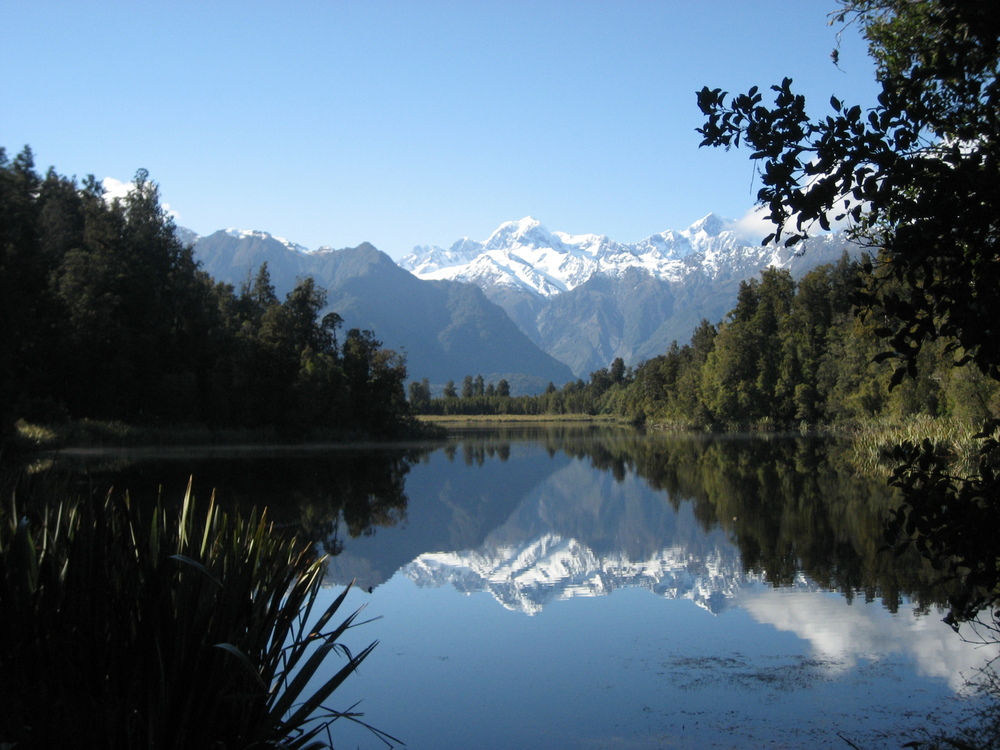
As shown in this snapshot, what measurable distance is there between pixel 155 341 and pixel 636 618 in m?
57.3

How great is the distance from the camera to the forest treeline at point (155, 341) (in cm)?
5656

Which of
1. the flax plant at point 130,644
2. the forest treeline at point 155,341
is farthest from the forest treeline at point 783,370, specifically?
the flax plant at point 130,644

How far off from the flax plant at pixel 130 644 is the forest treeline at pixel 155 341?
4475 cm

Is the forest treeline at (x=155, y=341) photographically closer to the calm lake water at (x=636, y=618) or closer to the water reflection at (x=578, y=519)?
the water reflection at (x=578, y=519)

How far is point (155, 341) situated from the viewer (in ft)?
206

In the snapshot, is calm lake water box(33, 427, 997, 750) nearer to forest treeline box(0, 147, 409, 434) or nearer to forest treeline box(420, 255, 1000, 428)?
forest treeline box(420, 255, 1000, 428)

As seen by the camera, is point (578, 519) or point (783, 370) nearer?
point (578, 519)

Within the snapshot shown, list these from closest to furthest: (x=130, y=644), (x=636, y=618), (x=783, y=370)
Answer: (x=130, y=644) → (x=636, y=618) → (x=783, y=370)

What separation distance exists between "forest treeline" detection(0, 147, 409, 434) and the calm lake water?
3267 centimetres

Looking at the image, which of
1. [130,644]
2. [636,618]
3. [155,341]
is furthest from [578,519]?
[155,341]

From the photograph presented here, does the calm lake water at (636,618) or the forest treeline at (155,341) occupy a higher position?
the forest treeline at (155,341)

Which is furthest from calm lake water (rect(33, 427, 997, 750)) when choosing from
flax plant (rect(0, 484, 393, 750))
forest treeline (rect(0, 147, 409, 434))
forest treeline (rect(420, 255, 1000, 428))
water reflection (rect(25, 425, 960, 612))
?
forest treeline (rect(0, 147, 409, 434))

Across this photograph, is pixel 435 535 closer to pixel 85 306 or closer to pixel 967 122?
pixel 967 122

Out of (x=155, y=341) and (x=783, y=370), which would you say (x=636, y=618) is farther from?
(x=783, y=370)
